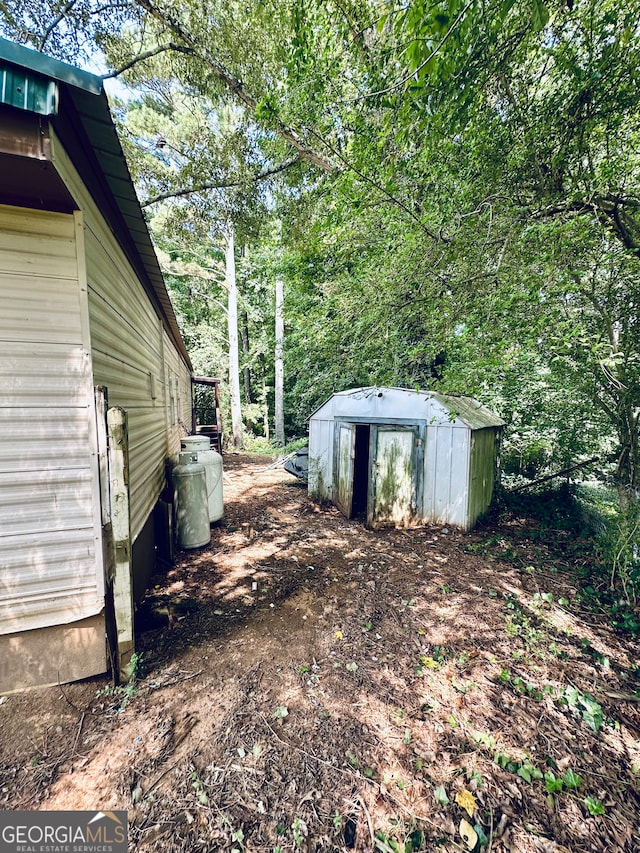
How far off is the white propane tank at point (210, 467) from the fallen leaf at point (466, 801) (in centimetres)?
436

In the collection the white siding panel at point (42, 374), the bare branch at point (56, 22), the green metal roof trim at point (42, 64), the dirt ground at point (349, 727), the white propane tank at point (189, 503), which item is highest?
the bare branch at point (56, 22)

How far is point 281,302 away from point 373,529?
1129 centimetres

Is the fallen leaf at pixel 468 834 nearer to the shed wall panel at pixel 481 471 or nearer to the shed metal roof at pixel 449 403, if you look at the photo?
the shed metal roof at pixel 449 403

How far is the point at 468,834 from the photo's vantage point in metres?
1.58

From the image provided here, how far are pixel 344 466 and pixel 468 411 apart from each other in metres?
2.56

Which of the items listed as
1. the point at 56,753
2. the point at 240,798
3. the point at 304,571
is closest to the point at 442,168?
the point at 304,571

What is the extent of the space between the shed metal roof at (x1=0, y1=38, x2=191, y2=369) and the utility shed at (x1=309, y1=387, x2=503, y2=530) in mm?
4342

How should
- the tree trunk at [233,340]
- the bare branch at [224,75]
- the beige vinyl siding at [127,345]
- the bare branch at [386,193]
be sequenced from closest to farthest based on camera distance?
→ 1. the beige vinyl siding at [127,345]
2. the bare branch at [386,193]
3. the bare branch at [224,75]
4. the tree trunk at [233,340]

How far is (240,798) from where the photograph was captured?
5.50 feet

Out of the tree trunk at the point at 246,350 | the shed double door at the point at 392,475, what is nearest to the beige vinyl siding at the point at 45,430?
the shed double door at the point at 392,475

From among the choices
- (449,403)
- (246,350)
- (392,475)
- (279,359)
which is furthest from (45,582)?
(246,350)

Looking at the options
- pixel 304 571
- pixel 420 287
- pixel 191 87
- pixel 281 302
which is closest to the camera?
pixel 304 571

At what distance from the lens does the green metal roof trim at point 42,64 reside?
1467 millimetres

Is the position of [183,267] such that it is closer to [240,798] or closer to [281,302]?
[281,302]
